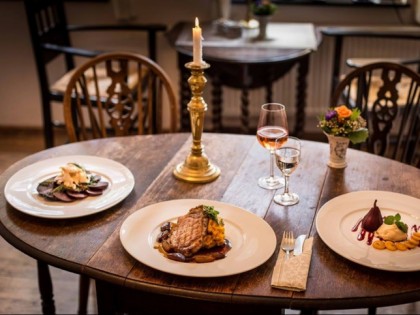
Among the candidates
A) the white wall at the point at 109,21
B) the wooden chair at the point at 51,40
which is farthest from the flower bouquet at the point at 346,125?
the white wall at the point at 109,21

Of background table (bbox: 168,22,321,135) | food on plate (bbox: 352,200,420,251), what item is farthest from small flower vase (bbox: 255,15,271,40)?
food on plate (bbox: 352,200,420,251)

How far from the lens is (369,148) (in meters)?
2.19

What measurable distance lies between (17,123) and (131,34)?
97 centimetres

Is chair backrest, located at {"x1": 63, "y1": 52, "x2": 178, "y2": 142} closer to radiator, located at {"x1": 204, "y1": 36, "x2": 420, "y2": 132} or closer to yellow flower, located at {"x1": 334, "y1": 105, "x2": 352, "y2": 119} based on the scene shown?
yellow flower, located at {"x1": 334, "y1": 105, "x2": 352, "y2": 119}

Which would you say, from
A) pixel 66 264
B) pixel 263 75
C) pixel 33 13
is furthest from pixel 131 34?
pixel 66 264

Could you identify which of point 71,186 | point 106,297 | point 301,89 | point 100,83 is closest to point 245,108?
point 301,89

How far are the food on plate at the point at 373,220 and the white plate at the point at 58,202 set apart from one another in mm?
564

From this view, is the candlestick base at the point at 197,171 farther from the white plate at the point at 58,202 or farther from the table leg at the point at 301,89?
the table leg at the point at 301,89

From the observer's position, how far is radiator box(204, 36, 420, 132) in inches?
144

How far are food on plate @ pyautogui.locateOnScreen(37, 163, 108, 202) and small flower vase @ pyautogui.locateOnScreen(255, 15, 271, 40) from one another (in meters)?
1.74

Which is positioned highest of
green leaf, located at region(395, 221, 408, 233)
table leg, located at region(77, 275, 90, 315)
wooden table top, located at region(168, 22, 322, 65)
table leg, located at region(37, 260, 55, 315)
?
green leaf, located at region(395, 221, 408, 233)

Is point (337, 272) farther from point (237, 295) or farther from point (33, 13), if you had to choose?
point (33, 13)

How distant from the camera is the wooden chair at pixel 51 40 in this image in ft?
10.3

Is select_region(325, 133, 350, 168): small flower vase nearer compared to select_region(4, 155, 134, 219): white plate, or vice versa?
select_region(4, 155, 134, 219): white plate
